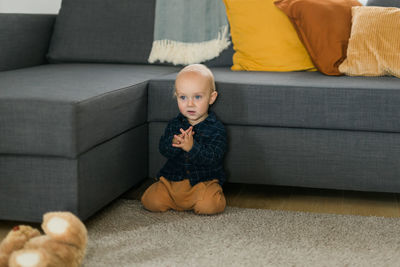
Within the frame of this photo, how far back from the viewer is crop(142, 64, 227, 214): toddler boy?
202cm

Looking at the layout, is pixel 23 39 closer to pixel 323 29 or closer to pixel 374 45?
pixel 323 29

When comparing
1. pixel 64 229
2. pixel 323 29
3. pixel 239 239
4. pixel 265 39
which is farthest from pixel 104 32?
pixel 64 229

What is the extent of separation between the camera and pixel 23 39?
2.84 metres

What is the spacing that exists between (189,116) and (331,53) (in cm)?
77

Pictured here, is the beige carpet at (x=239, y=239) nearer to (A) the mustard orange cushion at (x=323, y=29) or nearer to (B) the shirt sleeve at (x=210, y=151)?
(B) the shirt sleeve at (x=210, y=151)

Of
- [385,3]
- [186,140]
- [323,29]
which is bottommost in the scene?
[186,140]

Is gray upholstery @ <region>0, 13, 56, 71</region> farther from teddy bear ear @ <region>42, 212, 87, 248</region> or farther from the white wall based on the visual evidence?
teddy bear ear @ <region>42, 212, 87, 248</region>

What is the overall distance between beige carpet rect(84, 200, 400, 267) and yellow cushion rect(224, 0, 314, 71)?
0.79 meters

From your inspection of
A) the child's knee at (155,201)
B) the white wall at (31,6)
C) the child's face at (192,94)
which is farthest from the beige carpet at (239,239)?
the white wall at (31,6)

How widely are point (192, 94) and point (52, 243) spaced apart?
819 mm

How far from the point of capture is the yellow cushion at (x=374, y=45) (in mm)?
2334

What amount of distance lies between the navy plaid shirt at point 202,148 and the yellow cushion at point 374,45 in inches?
27.1

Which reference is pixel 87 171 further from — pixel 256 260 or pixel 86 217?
pixel 256 260

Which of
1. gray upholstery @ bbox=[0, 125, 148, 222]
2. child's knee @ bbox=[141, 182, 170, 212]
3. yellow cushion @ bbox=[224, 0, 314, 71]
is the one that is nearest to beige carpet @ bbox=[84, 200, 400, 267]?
child's knee @ bbox=[141, 182, 170, 212]
